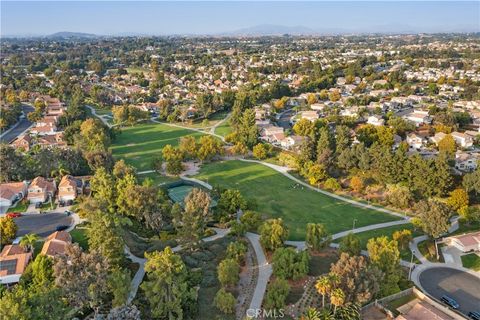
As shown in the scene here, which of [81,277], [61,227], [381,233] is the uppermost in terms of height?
[81,277]

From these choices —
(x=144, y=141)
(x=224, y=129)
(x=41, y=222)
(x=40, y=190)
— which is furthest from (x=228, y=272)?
(x=224, y=129)

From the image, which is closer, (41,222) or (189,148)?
(41,222)

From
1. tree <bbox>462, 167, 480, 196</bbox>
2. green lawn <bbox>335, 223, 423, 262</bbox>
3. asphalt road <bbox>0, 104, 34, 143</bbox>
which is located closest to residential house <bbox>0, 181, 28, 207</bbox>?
asphalt road <bbox>0, 104, 34, 143</bbox>

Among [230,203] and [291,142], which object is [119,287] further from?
[291,142]

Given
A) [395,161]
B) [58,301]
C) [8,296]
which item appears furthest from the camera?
[395,161]

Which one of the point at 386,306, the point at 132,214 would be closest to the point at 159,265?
the point at 132,214

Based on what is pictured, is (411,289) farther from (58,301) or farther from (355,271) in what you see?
(58,301)
